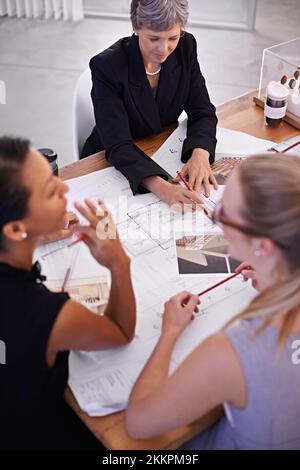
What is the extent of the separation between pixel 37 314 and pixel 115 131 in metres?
0.86

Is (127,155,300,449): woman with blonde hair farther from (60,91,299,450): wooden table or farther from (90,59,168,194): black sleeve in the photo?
(90,59,168,194): black sleeve

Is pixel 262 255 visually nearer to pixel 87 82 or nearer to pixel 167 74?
pixel 167 74

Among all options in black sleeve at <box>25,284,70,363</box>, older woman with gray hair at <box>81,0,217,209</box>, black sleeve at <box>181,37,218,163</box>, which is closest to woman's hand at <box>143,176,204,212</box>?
older woman with gray hair at <box>81,0,217,209</box>

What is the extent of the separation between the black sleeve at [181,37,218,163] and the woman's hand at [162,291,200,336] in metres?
0.63

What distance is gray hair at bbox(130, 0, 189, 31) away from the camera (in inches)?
66.2

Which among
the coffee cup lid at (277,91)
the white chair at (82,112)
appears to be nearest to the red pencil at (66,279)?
the white chair at (82,112)

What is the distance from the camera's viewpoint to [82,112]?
2.04 m

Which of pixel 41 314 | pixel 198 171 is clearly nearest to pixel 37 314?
pixel 41 314

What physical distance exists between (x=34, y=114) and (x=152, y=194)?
6.76ft

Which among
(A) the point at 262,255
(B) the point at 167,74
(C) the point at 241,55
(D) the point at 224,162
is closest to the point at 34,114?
(C) the point at 241,55

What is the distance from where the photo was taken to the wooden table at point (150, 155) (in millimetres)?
1069

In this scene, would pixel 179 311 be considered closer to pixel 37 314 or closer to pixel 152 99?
pixel 37 314
